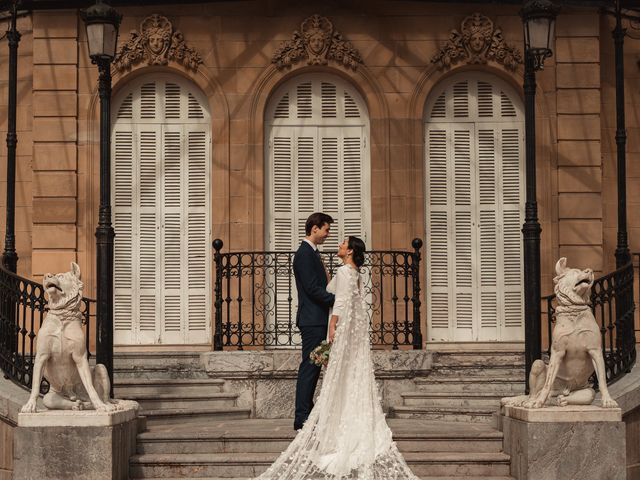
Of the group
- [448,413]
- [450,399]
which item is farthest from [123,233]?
[448,413]

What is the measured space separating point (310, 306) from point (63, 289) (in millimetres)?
2129

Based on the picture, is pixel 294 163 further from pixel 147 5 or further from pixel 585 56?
pixel 585 56

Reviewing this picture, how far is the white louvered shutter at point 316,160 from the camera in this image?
18.1 metres

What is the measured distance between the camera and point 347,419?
1149cm

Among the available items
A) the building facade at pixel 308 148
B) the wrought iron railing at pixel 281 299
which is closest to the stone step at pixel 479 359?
the wrought iron railing at pixel 281 299

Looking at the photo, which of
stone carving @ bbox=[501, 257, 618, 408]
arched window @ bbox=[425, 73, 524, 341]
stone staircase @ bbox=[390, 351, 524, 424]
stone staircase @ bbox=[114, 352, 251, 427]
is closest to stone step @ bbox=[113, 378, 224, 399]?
stone staircase @ bbox=[114, 352, 251, 427]

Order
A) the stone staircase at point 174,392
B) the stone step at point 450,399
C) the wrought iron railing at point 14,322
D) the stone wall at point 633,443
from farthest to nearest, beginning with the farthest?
the stone step at point 450,399
the stone staircase at point 174,392
the wrought iron railing at point 14,322
the stone wall at point 633,443

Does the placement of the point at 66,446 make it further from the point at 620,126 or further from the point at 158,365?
the point at 620,126

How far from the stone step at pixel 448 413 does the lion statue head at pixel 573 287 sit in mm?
1925

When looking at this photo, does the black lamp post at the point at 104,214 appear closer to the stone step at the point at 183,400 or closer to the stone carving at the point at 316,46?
the stone step at the point at 183,400

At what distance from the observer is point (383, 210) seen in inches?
704

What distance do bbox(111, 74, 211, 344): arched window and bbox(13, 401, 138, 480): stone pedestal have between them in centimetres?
616

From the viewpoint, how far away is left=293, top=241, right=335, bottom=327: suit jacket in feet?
40.6

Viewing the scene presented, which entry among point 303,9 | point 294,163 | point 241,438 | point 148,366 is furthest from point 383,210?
point 241,438
